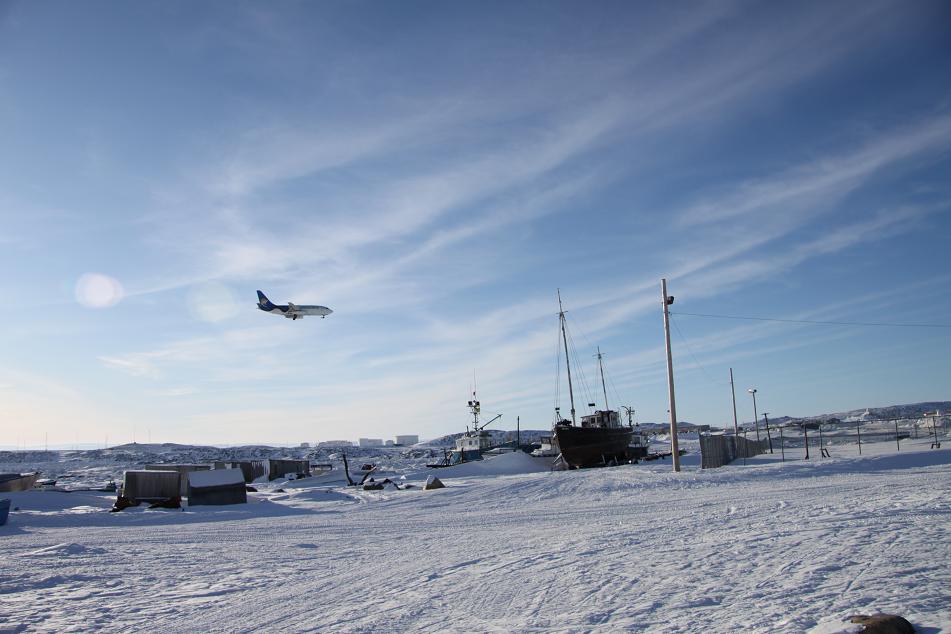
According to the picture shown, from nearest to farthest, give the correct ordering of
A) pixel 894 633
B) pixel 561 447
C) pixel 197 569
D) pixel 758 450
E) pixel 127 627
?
pixel 894 633 → pixel 127 627 → pixel 197 569 → pixel 561 447 → pixel 758 450

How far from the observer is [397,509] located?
21.6 metres

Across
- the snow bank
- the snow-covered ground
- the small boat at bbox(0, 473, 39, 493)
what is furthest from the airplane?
the snow-covered ground

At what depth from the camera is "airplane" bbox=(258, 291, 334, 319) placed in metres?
55.3

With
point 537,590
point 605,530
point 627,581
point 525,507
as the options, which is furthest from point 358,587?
point 525,507

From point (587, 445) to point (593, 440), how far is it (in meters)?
0.73

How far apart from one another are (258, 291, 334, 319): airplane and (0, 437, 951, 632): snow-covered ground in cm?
3658

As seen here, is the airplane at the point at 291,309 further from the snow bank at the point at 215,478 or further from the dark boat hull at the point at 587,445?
the snow bank at the point at 215,478

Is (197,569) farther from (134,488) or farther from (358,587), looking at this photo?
(134,488)

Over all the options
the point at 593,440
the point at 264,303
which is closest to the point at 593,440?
the point at 593,440

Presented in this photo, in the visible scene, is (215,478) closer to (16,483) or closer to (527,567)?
(16,483)

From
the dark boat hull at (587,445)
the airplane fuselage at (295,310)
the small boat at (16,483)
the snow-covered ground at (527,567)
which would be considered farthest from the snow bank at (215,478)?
the airplane fuselage at (295,310)

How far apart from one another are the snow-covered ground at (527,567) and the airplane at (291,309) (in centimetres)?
3658

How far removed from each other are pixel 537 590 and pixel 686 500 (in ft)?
36.2

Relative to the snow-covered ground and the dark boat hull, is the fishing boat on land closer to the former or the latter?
the dark boat hull
